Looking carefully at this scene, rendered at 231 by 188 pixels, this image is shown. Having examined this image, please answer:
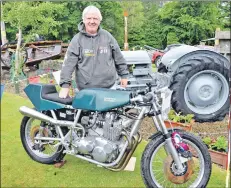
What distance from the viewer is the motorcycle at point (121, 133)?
221 cm

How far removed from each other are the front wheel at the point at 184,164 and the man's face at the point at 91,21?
0.99 metres

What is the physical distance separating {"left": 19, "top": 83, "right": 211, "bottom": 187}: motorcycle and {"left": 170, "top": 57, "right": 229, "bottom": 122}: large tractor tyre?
132cm

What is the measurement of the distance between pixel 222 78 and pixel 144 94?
1874mm

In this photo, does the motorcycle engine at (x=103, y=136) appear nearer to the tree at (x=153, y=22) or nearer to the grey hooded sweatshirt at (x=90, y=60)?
the grey hooded sweatshirt at (x=90, y=60)

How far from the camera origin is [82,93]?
2334 millimetres

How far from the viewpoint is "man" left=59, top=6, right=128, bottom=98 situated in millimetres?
2480

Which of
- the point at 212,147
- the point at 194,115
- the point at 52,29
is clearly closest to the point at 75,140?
the point at 212,147

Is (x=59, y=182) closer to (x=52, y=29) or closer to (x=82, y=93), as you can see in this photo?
(x=82, y=93)

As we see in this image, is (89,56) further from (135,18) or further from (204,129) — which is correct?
(204,129)

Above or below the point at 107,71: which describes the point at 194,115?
below

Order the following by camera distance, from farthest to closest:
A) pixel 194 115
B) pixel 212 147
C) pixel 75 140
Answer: pixel 194 115
pixel 212 147
pixel 75 140

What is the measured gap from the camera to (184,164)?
2.22 meters

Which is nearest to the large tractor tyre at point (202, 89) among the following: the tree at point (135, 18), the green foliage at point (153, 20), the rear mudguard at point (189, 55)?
the rear mudguard at point (189, 55)


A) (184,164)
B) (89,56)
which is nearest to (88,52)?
(89,56)
